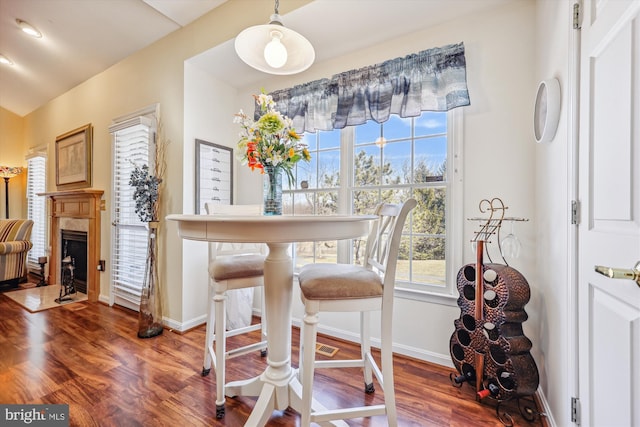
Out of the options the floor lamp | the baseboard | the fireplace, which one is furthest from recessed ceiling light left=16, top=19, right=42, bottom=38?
the baseboard

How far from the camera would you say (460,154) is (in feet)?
6.27

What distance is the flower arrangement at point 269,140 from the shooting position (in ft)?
4.62

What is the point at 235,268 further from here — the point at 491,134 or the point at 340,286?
the point at 491,134

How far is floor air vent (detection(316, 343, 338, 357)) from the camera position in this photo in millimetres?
2097

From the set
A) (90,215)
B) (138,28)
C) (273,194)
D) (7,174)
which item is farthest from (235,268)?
(7,174)

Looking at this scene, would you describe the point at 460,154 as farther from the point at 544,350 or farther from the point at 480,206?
the point at 544,350

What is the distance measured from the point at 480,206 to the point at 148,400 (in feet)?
7.62

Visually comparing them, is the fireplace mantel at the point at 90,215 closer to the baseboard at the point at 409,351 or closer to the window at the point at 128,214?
the window at the point at 128,214

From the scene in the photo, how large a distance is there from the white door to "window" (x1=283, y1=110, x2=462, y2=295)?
89cm

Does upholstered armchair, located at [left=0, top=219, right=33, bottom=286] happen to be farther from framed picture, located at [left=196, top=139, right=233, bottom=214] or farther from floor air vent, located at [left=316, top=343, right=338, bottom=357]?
floor air vent, located at [left=316, top=343, right=338, bottom=357]

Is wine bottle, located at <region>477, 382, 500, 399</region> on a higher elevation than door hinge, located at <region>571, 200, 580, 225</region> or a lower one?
lower

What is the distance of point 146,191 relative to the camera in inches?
97.2

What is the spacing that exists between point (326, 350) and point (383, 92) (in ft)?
6.61

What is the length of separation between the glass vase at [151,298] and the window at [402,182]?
1420mm
